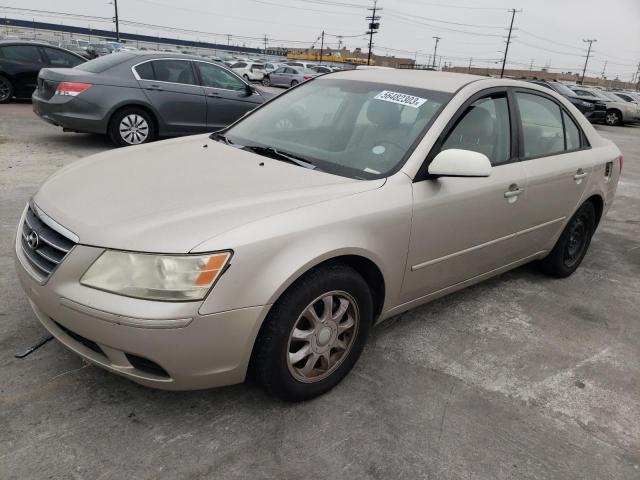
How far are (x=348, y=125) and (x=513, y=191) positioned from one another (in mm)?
1135

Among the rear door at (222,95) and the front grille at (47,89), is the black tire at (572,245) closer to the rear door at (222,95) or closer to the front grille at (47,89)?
the rear door at (222,95)

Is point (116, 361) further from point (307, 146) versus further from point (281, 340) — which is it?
point (307, 146)

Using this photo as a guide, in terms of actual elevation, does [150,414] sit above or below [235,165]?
below

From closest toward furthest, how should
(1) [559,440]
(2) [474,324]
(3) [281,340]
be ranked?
(3) [281,340]
(1) [559,440]
(2) [474,324]

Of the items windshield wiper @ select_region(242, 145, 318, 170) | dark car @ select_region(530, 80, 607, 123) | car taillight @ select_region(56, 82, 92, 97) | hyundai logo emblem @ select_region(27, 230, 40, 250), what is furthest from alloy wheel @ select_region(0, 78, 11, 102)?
dark car @ select_region(530, 80, 607, 123)

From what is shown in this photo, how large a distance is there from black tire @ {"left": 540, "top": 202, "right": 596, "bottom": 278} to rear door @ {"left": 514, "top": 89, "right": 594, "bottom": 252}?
0.64 ft

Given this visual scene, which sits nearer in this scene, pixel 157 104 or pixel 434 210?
pixel 434 210

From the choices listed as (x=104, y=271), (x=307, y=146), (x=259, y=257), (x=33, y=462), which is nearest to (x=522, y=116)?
(x=307, y=146)

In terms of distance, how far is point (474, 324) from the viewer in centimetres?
353

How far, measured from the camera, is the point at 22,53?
11.7 metres

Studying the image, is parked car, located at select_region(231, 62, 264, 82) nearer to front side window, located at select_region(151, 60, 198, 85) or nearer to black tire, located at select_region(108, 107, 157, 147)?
front side window, located at select_region(151, 60, 198, 85)

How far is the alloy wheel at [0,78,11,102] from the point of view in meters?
11.9

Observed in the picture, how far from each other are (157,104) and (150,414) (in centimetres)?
641

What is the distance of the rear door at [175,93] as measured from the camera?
26.0 feet
